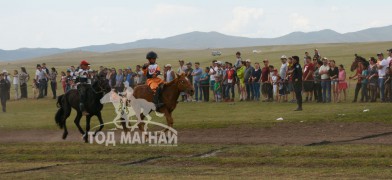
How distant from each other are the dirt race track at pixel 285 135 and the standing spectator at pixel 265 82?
11811 millimetres

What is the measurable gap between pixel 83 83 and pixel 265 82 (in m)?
15.7

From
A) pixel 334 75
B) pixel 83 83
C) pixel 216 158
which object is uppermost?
pixel 83 83

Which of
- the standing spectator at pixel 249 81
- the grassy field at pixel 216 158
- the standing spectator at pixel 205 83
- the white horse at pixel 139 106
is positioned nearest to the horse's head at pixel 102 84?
the white horse at pixel 139 106

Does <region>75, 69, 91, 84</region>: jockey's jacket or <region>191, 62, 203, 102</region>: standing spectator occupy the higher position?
<region>75, 69, 91, 84</region>: jockey's jacket

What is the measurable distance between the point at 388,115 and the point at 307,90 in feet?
30.7

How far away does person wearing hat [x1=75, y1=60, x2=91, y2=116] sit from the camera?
2444 cm

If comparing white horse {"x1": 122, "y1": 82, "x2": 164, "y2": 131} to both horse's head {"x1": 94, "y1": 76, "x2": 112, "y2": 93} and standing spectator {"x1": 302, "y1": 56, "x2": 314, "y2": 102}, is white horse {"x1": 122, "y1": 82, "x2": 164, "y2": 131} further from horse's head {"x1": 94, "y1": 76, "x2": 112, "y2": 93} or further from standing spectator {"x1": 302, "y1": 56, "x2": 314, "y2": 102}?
standing spectator {"x1": 302, "y1": 56, "x2": 314, "y2": 102}

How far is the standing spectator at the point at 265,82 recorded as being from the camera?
1511 inches

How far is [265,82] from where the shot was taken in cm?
3841

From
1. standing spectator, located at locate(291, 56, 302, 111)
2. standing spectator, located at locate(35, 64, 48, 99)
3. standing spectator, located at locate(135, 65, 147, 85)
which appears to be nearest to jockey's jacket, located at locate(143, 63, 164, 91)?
standing spectator, located at locate(291, 56, 302, 111)

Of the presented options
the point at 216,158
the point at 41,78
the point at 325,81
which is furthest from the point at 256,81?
the point at 216,158

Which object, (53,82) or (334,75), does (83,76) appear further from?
A: (53,82)

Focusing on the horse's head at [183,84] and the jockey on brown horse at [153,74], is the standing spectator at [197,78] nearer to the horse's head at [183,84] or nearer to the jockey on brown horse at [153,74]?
the jockey on brown horse at [153,74]

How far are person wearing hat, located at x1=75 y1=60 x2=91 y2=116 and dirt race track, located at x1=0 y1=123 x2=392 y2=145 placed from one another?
151cm
